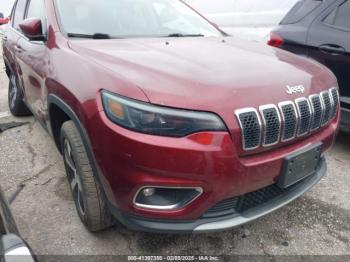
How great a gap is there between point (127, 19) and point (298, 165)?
178 centimetres

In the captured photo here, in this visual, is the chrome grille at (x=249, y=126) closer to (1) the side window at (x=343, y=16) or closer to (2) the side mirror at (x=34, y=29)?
(2) the side mirror at (x=34, y=29)

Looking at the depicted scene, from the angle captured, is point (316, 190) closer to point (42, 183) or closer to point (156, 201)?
point (156, 201)

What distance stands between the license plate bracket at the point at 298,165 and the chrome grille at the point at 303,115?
0.39ft

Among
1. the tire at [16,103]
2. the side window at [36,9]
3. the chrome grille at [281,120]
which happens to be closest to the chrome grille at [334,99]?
the chrome grille at [281,120]

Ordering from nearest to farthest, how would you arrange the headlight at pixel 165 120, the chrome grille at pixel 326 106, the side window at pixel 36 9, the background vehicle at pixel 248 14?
the headlight at pixel 165 120 < the chrome grille at pixel 326 106 < the side window at pixel 36 9 < the background vehicle at pixel 248 14

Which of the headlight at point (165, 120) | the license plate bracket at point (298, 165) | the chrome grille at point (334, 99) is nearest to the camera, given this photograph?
the headlight at point (165, 120)

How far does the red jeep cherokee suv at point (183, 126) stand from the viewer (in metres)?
1.66

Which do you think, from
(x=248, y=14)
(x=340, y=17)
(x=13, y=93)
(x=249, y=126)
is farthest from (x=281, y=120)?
(x=248, y=14)

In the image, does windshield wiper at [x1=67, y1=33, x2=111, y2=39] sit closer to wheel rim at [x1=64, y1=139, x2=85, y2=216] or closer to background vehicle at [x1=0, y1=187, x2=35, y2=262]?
wheel rim at [x1=64, y1=139, x2=85, y2=216]

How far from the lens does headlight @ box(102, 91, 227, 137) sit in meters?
1.65

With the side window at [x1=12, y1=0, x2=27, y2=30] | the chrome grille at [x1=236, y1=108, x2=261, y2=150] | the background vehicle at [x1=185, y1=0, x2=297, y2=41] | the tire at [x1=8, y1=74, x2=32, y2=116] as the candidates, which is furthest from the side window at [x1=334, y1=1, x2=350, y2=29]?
the tire at [x1=8, y1=74, x2=32, y2=116]

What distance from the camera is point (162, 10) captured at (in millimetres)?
3125

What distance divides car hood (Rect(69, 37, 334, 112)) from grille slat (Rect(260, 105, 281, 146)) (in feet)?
0.15

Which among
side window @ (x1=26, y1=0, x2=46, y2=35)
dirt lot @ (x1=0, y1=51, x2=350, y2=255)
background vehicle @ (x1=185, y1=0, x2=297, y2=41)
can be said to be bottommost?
dirt lot @ (x1=0, y1=51, x2=350, y2=255)
